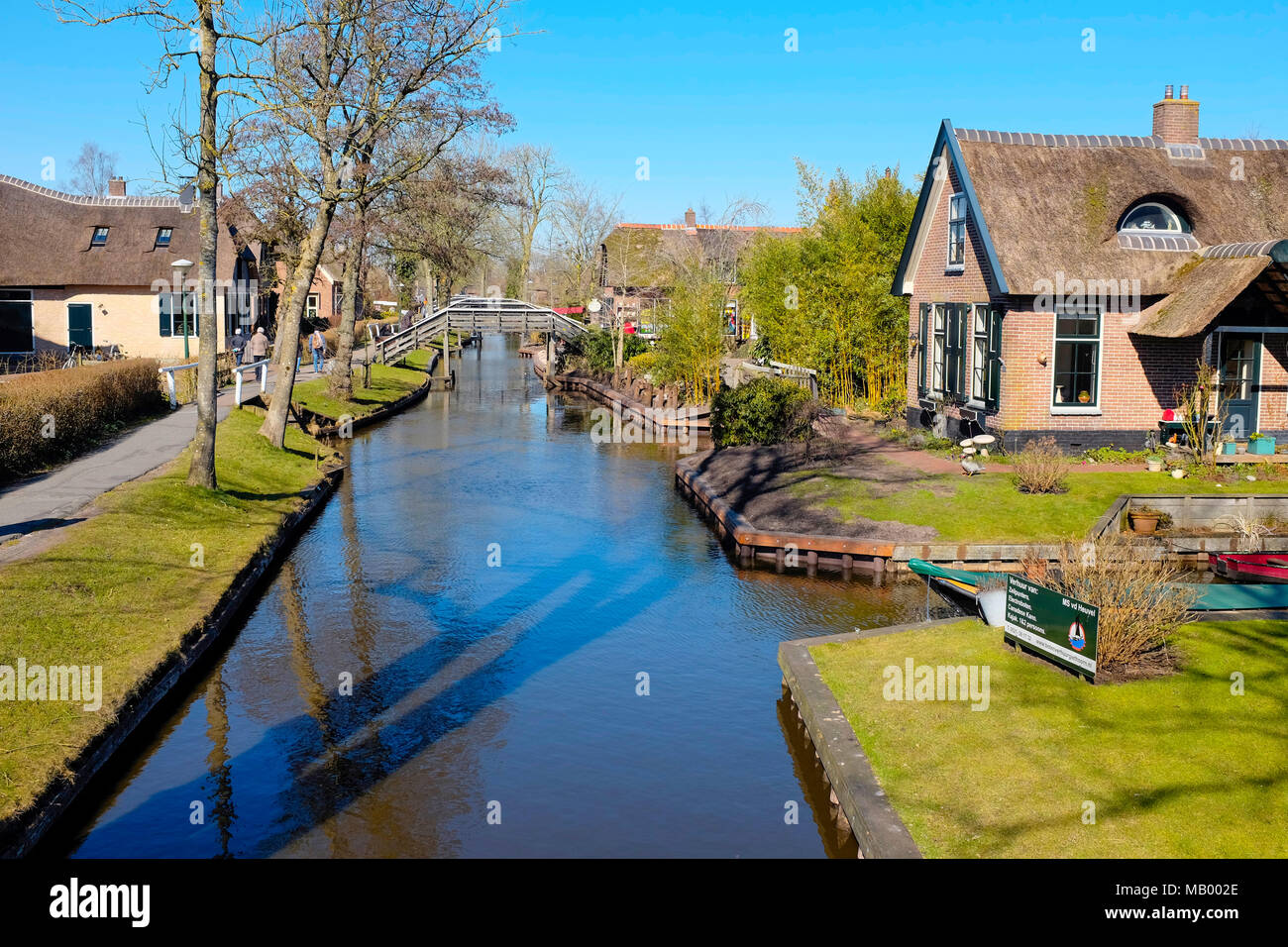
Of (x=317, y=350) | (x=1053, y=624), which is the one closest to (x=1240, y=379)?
(x=1053, y=624)

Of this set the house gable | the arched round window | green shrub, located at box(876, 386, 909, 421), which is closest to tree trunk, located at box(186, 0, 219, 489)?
the house gable

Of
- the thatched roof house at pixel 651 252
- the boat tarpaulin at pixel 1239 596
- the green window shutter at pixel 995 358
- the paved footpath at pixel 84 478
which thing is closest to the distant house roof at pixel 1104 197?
the green window shutter at pixel 995 358

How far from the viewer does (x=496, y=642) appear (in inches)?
572

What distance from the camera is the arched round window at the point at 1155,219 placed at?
23812 mm

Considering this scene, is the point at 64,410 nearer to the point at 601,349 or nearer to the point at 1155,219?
the point at 1155,219

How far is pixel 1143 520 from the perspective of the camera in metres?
18.7

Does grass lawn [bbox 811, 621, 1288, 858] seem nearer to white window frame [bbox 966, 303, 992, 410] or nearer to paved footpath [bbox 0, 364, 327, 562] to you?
paved footpath [bbox 0, 364, 327, 562]

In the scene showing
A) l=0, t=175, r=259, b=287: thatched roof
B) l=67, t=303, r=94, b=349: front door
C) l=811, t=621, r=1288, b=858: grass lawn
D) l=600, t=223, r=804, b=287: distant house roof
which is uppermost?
l=600, t=223, r=804, b=287: distant house roof

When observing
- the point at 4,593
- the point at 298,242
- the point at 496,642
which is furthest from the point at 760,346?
the point at 4,593

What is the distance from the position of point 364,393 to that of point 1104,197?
86.1 ft

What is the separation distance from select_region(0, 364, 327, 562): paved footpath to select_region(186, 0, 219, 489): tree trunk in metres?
1.36

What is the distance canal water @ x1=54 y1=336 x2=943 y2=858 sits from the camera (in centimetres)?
948

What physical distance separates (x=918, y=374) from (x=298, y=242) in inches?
1099

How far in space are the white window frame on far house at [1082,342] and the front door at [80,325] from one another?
35332 millimetres
